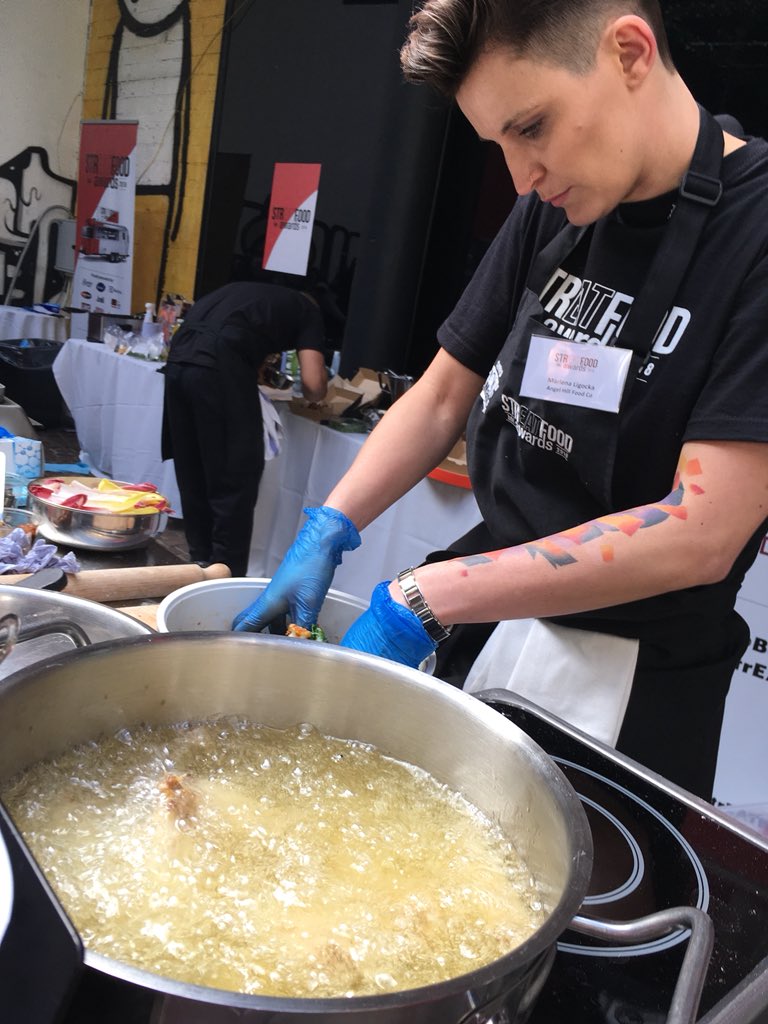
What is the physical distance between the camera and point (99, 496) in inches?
64.2

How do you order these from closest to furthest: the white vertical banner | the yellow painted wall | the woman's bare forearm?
the woman's bare forearm
the white vertical banner
the yellow painted wall

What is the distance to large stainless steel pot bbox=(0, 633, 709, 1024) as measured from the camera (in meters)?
0.65

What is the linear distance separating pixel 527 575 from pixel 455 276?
3.87 metres

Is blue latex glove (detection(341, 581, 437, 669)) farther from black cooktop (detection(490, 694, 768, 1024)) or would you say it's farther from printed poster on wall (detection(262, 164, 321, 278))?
printed poster on wall (detection(262, 164, 321, 278))

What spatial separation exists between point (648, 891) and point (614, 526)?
16.9 inches

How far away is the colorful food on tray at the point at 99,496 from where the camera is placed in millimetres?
1562

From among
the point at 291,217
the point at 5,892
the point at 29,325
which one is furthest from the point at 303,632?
the point at 29,325

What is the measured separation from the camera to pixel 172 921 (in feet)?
1.86

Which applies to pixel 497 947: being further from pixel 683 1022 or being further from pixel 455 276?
pixel 455 276

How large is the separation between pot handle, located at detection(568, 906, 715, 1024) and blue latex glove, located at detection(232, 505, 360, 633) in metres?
0.70

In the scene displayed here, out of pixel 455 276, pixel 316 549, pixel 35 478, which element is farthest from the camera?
pixel 455 276

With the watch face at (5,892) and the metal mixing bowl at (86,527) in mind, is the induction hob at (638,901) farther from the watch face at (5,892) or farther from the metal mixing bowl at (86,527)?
the metal mixing bowl at (86,527)

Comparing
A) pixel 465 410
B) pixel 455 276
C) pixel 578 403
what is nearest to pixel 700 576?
pixel 578 403

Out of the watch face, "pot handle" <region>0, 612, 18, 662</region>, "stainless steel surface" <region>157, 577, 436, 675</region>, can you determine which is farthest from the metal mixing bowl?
the watch face
